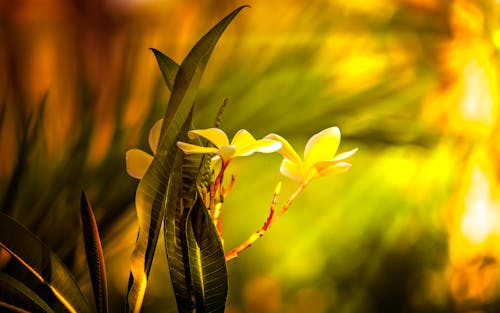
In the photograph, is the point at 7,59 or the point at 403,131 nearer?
the point at 7,59

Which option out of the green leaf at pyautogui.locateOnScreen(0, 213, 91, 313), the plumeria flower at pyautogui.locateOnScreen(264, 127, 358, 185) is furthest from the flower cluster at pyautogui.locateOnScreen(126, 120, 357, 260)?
the green leaf at pyautogui.locateOnScreen(0, 213, 91, 313)

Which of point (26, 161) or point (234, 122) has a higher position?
point (234, 122)

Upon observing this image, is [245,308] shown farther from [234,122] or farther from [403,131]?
[403,131]

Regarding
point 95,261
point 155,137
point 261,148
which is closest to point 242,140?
point 261,148

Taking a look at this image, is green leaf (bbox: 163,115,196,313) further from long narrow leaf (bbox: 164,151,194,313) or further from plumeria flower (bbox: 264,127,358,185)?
plumeria flower (bbox: 264,127,358,185)

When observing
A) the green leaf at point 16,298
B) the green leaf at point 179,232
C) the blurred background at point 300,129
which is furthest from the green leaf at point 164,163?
the blurred background at point 300,129

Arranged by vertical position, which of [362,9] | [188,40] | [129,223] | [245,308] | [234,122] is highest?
[362,9]

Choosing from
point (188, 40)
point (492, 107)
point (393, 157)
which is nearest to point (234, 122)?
point (188, 40)
